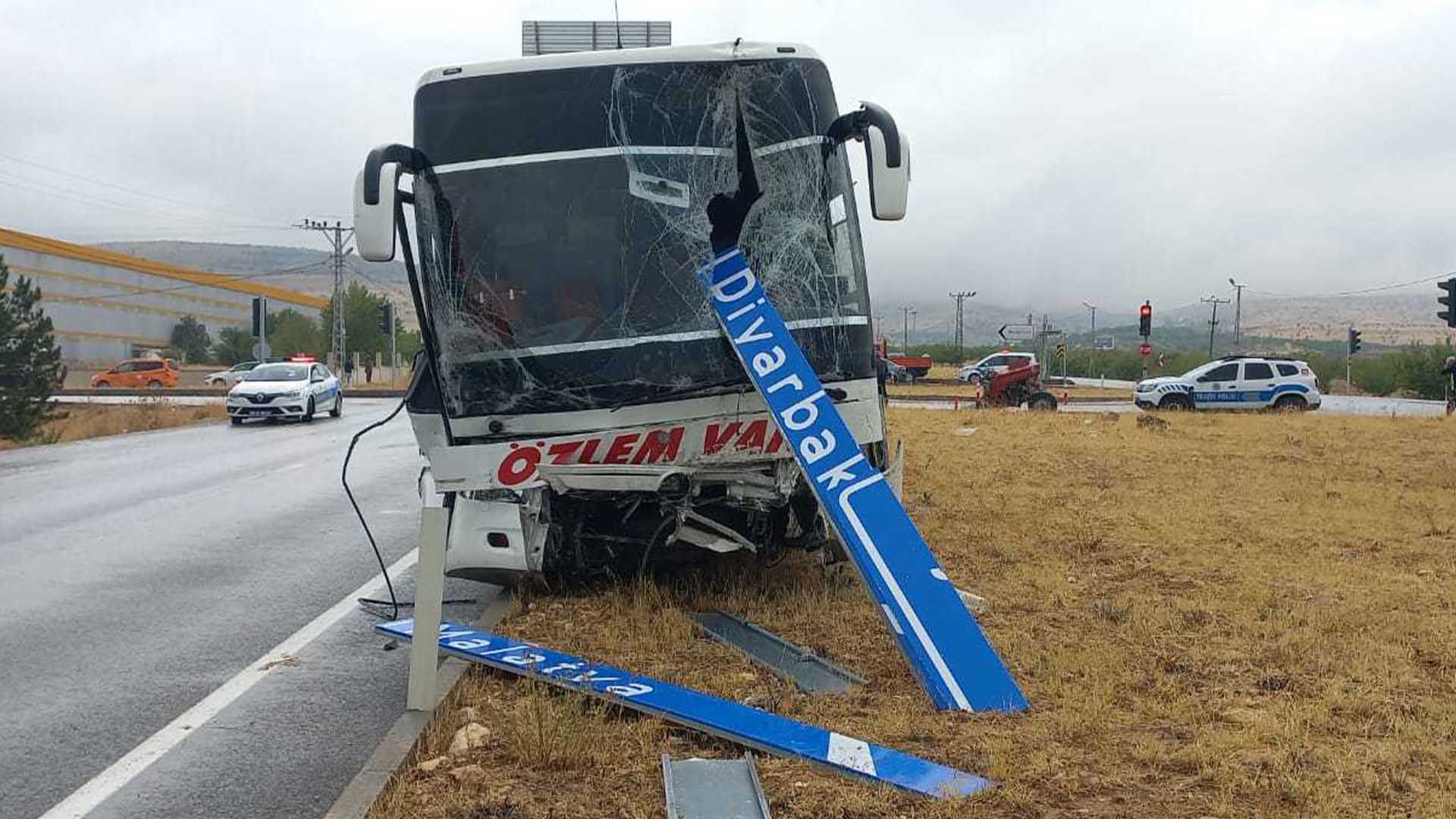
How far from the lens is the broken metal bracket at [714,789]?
3.79 m

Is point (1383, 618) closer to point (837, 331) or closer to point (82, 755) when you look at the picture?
point (837, 331)

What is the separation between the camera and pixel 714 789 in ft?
13.1

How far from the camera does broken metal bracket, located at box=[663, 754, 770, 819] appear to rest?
3.79 m

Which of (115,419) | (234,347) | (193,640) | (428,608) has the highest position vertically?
(234,347)

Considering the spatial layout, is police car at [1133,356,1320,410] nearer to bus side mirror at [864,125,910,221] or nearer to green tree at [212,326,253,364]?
bus side mirror at [864,125,910,221]

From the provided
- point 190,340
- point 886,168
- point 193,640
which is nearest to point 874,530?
point 886,168

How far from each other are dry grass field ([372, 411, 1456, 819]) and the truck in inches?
30.3

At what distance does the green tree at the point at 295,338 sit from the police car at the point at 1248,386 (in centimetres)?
7108

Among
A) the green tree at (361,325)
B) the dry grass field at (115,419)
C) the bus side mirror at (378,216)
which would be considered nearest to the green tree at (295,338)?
the green tree at (361,325)

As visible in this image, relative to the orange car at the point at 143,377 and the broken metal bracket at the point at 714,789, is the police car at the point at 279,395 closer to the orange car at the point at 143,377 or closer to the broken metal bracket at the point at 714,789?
the broken metal bracket at the point at 714,789

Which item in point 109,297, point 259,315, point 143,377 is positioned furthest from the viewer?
point 109,297

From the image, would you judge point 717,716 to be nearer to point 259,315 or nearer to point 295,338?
point 259,315

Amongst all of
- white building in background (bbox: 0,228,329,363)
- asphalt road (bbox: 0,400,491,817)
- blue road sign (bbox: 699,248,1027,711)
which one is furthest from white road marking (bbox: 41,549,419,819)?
white building in background (bbox: 0,228,329,363)

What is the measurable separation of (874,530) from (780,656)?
94cm
